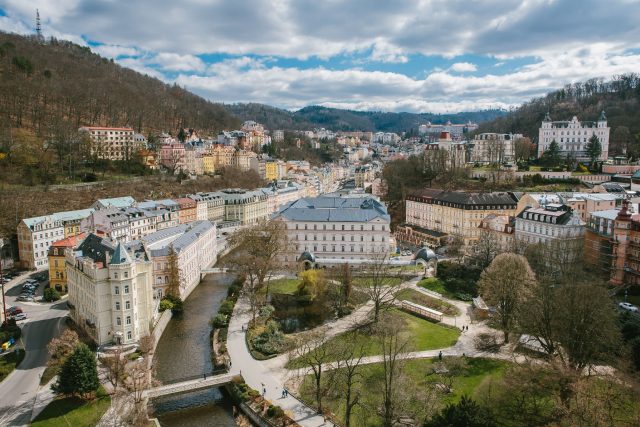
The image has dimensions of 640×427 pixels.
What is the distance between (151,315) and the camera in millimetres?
34656

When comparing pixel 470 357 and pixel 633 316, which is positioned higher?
pixel 633 316

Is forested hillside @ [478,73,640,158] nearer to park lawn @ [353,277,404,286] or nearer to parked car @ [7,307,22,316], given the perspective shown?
park lawn @ [353,277,404,286]

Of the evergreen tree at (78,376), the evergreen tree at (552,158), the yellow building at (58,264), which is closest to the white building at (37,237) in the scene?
the yellow building at (58,264)

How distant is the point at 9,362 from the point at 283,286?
23942 millimetres

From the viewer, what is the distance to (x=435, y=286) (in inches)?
1743

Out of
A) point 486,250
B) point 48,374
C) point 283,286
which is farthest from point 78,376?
point 486,250

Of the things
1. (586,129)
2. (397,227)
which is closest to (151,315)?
(397,227)

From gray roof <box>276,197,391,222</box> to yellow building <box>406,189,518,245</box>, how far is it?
398 inches

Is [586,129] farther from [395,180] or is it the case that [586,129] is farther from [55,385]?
[55,385]

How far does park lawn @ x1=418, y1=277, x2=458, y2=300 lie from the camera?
42438 mm

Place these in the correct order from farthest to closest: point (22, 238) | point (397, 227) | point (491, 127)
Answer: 1. point (491, 127)
2. point (397, 227)
3. point (22, 238)

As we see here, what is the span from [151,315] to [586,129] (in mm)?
87450

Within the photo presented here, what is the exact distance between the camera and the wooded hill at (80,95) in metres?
81.0

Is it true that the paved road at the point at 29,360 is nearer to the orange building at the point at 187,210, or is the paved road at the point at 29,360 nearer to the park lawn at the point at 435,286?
the orange building at the point at 187,210
